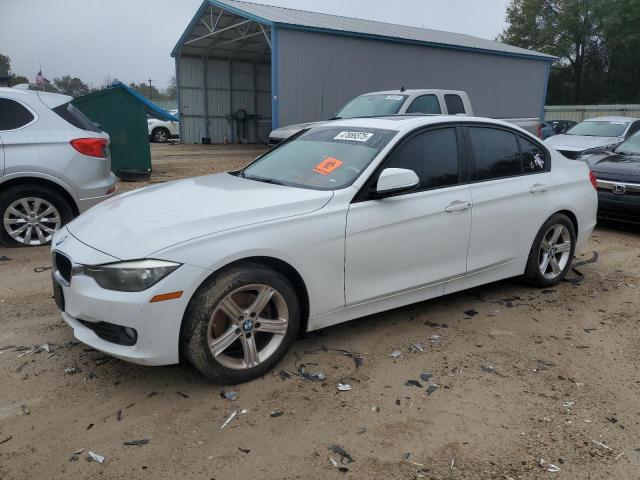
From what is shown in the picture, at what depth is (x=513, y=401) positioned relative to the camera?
316 cm

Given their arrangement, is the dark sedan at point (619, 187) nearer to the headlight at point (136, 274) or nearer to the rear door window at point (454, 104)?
the rear door window at point (454, 104)

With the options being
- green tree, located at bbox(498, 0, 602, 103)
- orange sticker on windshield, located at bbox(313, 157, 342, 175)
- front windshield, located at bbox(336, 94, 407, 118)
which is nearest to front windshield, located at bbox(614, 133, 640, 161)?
front windshield, located at bbox(336, 94, 407, 118)

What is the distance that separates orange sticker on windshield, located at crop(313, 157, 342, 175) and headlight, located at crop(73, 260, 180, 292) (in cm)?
141

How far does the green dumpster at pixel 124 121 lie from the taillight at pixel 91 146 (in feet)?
16.4

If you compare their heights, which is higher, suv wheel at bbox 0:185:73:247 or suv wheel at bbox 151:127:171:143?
suv wheel at bbox 0:185:73:247

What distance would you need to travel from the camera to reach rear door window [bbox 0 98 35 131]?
232 inches

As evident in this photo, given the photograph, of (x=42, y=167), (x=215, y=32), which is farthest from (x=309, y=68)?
(x=42, y=167)

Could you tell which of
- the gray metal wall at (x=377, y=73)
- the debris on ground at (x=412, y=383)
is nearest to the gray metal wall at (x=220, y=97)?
the gray metal wall at (x=377, y=73)

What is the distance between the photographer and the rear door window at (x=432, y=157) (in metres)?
3.94

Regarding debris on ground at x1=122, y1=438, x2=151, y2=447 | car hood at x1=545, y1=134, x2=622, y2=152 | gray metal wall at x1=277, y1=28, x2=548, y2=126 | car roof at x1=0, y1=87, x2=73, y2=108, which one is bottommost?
debris on ground at x1=122, y1=438, x2=151, y2=447

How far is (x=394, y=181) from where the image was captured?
3576mm

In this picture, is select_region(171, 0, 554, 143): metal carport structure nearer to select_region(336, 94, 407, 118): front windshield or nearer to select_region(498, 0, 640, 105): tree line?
select_region(336, 94, 407, 118): front windshield

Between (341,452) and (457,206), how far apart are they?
212 cm

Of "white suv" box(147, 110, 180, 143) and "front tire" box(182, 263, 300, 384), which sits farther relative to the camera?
"white suv" box(147, 110, 180, 143)
